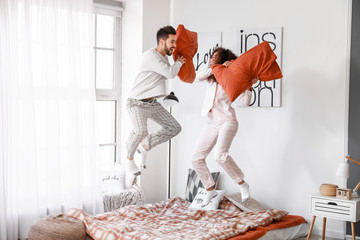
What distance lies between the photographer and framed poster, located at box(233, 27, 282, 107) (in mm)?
5070

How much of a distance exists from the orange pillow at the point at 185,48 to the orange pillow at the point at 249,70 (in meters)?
0.33

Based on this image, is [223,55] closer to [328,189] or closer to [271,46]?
[271,46]

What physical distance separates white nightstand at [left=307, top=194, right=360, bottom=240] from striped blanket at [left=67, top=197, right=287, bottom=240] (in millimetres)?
425

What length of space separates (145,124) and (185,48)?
2.48 feet

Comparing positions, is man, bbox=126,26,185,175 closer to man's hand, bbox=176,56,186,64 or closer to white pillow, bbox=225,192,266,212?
man's hand, bbox=176,56,186,64

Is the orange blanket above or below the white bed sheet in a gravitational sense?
above

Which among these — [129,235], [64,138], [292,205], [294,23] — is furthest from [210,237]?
[294,23]

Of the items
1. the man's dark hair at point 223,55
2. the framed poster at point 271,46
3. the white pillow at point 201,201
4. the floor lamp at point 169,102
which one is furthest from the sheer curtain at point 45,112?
the framed poster at point 271,46

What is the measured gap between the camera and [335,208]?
4.38 meters

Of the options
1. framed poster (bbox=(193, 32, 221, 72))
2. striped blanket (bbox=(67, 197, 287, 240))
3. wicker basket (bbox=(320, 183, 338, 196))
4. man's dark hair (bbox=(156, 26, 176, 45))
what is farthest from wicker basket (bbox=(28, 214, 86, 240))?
framed poster (bbox=(193, 32, 221, 72))

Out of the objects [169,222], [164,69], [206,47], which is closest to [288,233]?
[169,222]

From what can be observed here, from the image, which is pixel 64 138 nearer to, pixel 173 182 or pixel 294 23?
pixel 173 182

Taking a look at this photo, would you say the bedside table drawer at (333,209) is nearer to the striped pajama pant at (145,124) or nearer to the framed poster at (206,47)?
the striped pajama pant at (145,124)

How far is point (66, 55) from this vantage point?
500 centimetres
